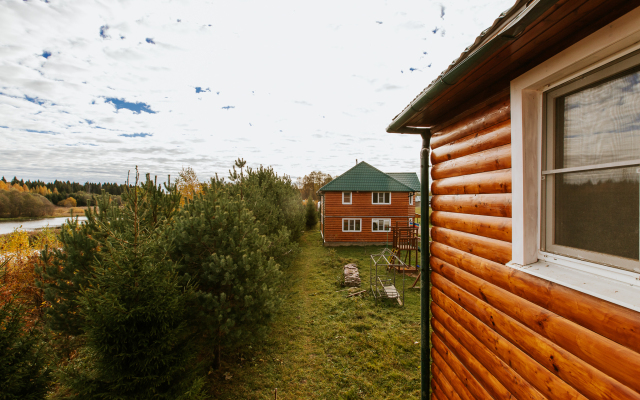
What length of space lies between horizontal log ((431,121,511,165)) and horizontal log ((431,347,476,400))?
2.56 meters

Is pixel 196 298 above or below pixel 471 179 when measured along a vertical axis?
below

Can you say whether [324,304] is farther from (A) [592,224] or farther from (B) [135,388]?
(A) [592,224]

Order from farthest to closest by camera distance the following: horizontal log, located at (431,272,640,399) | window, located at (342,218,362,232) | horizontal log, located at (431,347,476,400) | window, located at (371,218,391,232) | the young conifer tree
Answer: window, located at (342,218,362,232), window, located at (371,218,391,232), the young conifer tree, horizontal log, located at (431,347,476,400), horizontal log, located at (431,272,640,399)

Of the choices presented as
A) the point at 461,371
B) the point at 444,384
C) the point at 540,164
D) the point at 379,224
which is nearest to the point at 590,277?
the point at 540,164

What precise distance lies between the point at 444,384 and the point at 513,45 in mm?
3789

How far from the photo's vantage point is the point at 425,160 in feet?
12.3

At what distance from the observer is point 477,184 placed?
2.63 metres

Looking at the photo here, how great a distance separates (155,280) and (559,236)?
5253 mm

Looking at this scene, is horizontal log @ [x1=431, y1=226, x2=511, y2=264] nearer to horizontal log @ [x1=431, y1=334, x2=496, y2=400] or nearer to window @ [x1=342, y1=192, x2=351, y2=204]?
horizontal log @ [x1=431, y1=334, x2=496, y2=400]

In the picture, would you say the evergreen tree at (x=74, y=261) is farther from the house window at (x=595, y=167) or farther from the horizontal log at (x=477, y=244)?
the house window at (x=595, y=167)

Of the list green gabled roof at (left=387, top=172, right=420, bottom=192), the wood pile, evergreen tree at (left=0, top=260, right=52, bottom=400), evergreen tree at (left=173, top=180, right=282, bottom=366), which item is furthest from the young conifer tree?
green gabled roof at (left=387, top=172, right=420, bottom=192)

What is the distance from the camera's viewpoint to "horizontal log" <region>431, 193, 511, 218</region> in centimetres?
224

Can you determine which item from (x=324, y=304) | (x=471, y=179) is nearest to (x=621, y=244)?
(x=471, y=179)

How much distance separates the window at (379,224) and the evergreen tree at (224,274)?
1521 centimetres
